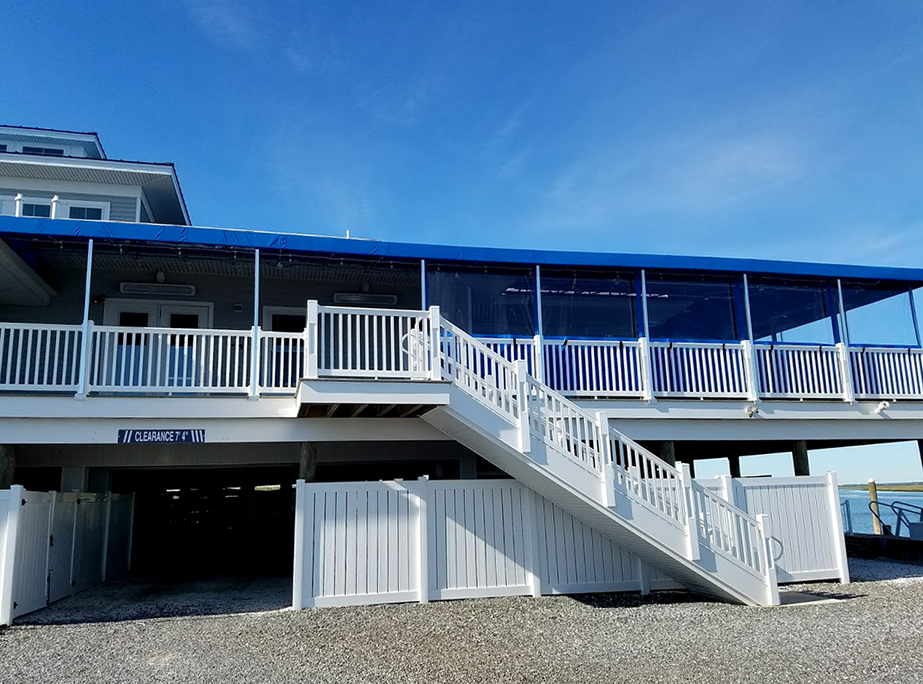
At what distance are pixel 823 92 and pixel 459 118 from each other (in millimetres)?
7094

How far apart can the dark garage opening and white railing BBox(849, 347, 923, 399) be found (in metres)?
10.7

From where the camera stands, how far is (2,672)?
20.6 ft

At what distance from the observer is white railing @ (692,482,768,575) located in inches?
346

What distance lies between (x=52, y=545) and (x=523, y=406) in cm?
660

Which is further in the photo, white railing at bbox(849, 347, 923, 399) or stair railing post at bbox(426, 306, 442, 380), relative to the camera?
white railing at bbox(849, 347, 923, 399)

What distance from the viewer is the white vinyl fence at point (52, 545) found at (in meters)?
8.17

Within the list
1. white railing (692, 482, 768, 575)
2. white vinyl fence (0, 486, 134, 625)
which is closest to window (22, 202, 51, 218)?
white vinyl fence (0, 486, 134, 625)

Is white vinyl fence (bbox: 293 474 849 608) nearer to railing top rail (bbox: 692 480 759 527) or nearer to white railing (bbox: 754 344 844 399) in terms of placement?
railing top rail (bbox: 692 480 759 527)

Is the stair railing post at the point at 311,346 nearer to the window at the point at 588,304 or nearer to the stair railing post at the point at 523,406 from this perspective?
the stair railing post at the point at 523,406

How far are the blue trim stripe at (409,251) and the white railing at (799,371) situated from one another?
1.38 meters

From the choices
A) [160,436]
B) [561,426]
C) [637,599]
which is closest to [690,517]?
[637,599]

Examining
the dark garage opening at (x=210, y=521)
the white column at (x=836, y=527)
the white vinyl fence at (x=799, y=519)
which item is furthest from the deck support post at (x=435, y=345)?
the dark garage opening at (x=210, y=521)

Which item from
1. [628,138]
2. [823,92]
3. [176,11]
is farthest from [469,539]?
[176,11]

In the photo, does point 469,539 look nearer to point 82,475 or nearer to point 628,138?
point 82,475
